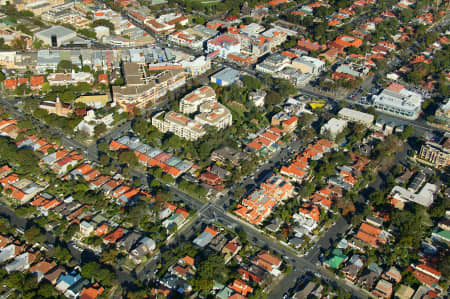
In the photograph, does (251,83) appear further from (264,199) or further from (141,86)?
(264,199)

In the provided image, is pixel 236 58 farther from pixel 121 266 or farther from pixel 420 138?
pixel 121 266

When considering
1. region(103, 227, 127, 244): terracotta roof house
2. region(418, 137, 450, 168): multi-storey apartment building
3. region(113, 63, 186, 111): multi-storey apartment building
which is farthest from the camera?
region(113, 63, 186, 111): multi-storey apartment building

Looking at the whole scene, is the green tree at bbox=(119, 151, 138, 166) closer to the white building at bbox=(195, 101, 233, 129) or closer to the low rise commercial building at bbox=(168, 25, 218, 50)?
the white building at bbox=(195, 101, 233, 129)

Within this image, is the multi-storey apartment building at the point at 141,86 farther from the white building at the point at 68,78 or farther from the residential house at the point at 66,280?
the residential house at the point at 66,280

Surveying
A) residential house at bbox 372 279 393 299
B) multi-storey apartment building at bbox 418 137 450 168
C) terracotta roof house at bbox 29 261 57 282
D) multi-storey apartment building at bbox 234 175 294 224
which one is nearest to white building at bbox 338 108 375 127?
multi-storey apartment building at bbox 418 137 450 168

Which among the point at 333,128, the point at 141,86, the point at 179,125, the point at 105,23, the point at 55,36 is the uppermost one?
the point at 105,23

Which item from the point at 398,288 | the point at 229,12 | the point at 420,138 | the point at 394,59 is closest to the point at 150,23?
the point at 229,12

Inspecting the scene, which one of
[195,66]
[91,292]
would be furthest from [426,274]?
[195,66]
